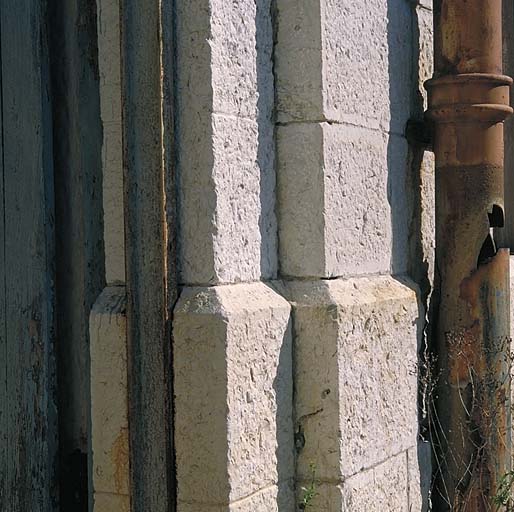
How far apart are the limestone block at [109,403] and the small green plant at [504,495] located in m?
1.43

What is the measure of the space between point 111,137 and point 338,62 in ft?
2.40

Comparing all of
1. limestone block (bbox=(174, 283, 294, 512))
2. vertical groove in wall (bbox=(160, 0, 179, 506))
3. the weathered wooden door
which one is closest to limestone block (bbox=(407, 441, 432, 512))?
limestone block (bbox=(174, 283, 294, 512))

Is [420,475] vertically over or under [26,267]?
under

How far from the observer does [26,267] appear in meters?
3.20

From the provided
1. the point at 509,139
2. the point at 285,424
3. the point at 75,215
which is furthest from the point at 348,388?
the point at 509,139

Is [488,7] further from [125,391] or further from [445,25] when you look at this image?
[125,391]

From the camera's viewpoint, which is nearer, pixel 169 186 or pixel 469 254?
pixel 169 186

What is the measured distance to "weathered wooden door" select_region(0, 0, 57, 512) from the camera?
125 inches

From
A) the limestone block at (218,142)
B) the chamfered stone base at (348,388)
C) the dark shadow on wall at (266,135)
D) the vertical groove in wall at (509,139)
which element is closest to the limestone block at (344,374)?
the chamfered stone base at (348,388)

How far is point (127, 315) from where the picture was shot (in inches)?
116

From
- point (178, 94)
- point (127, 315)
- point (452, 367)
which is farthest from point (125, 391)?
point (452, 367)

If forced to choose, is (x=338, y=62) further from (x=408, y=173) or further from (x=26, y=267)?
(x=26, y=267)

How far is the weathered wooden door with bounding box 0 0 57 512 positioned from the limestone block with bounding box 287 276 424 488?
713mm

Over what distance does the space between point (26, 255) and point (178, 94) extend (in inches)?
26.1
